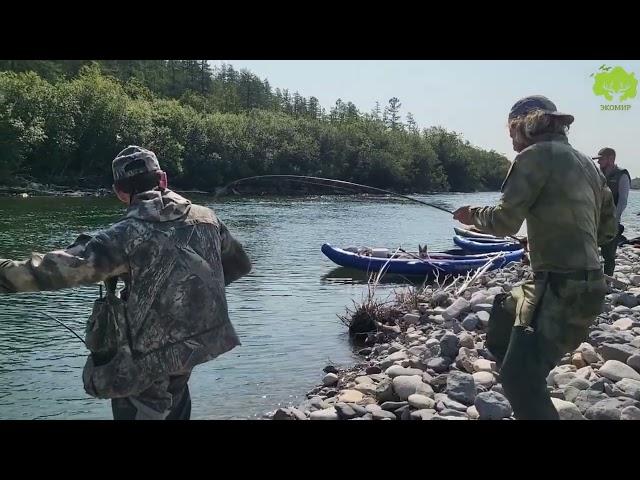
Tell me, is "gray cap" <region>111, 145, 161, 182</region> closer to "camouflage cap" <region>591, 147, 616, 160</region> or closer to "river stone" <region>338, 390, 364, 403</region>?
"river stone" <region>338, 390, 364, 403</region>

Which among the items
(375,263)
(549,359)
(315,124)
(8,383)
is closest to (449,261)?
(375,263)

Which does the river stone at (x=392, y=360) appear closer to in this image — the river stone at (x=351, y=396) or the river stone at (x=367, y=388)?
the river stone at (x=367, y=388)

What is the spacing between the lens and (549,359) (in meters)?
3.46

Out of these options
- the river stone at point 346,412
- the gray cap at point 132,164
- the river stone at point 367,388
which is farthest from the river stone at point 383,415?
the gray cap at point 132,164

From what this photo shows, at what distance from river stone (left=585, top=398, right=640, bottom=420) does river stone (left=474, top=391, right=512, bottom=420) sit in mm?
599

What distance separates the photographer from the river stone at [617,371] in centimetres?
586

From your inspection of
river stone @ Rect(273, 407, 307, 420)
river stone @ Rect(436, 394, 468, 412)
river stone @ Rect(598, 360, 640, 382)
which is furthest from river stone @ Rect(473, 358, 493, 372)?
river stone @ Rect(273, 407, 307, 420)

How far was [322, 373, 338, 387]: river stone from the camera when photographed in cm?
791

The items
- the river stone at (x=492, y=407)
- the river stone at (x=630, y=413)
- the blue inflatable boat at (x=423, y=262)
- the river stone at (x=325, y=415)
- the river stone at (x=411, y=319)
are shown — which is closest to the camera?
the river stone at (x=630, y=413)

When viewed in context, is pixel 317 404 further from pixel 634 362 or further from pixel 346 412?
pixel 634 362

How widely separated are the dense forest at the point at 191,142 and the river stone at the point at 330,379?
39909 millimetres

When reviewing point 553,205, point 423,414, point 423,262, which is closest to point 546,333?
point 553,205

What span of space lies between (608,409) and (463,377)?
132cm

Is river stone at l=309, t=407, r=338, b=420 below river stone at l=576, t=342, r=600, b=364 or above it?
below
